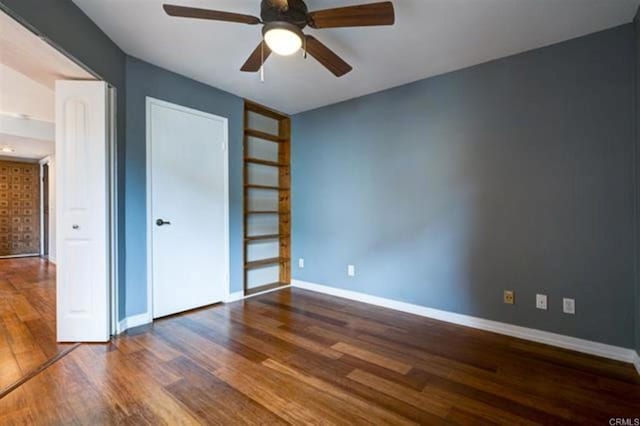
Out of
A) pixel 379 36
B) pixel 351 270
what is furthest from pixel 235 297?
pixel 379 36

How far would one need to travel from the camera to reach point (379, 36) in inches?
90.1

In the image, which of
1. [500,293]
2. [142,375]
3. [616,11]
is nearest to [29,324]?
[142,375]

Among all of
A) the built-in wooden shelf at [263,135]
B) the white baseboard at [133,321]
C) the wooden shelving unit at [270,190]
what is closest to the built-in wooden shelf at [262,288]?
the wooden shelving unit at [270,190]

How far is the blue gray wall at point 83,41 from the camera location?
1.65 meters

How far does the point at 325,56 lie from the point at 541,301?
254 centimetres

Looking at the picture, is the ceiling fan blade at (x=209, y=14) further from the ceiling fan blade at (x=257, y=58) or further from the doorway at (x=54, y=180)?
the doorway at (x=54, y=180)

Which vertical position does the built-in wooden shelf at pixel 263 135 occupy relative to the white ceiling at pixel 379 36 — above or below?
below

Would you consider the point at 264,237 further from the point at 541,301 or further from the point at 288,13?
the point at 541,301

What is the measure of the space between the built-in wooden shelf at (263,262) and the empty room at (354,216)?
273 millimetres

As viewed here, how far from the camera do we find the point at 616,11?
1.98 metres

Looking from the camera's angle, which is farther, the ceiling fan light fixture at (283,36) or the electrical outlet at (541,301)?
the electrical outlet at (541,301)

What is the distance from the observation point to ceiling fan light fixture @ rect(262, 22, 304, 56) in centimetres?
161

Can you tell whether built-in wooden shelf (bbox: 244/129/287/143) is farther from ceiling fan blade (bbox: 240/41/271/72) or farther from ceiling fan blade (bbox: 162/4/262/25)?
ceiling fan blade (bbox: 162/4/262/25)

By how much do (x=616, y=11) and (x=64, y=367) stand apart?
14.4 ft
